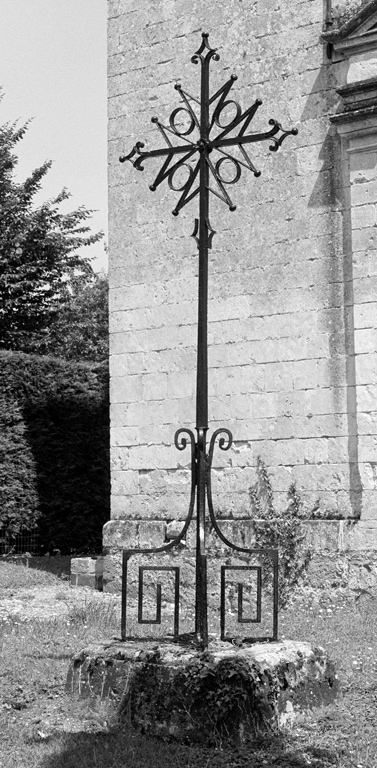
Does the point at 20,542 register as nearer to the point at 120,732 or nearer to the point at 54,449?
the point at 54,449

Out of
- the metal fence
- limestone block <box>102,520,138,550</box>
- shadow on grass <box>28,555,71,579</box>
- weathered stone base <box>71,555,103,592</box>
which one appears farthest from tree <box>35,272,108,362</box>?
limestone block <box>102,520,138,550</box>

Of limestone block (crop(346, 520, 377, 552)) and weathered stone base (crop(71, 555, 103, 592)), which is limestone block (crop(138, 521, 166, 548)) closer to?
weathered stone base (crop(71, 555, 103, 592))

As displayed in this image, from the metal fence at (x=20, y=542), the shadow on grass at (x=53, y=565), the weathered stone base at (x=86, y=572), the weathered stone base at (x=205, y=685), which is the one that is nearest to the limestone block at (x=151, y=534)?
the weathered stone base at (x=86, y=572)

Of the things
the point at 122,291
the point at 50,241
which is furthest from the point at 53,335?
the point at 122,291

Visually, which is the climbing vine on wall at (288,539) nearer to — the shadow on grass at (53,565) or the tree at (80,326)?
the shadow on grass at (53,565)

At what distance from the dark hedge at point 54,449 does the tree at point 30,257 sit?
503cm

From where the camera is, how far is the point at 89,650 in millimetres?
4719

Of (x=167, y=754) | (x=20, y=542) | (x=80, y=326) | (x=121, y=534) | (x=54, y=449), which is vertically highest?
(x=80, y=326)

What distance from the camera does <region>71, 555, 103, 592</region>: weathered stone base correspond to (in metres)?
9.96

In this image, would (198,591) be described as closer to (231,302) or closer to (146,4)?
(231,302)

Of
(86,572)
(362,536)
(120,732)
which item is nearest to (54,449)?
(86,572)

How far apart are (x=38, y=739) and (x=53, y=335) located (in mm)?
15617

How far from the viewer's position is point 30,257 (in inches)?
762

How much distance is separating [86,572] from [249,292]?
3.44m
